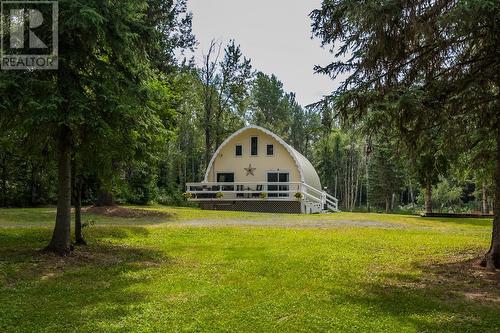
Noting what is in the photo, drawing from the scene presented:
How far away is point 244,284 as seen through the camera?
23.9 ft

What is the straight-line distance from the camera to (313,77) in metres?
9.16

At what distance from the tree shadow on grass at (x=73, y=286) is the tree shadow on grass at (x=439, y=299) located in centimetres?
352

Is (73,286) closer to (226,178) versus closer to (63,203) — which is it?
(63,203)

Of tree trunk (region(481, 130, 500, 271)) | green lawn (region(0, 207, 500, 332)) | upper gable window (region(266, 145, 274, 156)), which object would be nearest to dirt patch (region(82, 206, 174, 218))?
green lawn (region(0, 207, 500, 332))

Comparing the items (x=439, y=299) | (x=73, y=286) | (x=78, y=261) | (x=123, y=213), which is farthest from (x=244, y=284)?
(x=123, y=213)

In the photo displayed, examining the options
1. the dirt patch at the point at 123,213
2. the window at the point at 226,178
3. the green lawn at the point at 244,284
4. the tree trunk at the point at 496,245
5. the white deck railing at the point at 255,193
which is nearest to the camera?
the green lawn at the point at 244,284

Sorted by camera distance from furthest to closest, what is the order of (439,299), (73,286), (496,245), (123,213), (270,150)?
(270,150) → (123,213) → (496,245) → (73,286) → (439,299)

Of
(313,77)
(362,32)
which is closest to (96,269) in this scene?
(313,77)

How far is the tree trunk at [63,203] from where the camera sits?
900 cm

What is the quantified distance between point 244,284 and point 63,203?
4.48 m

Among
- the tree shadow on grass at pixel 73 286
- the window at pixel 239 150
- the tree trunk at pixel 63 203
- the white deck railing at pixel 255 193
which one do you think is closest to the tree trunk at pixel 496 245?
the tree shadow on grass at pixel 73 286

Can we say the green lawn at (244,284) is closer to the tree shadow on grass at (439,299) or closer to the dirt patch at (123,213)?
the tree shadow on grass at (439,299)

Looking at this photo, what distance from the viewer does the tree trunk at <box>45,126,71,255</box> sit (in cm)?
900

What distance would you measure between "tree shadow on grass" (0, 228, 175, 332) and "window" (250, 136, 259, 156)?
1982 cm
